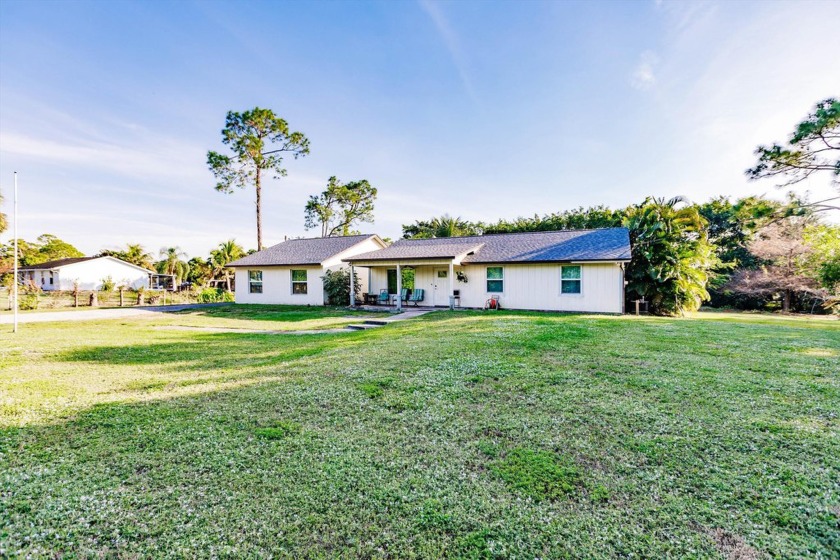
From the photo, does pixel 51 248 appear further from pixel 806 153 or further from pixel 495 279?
pixel 806 153

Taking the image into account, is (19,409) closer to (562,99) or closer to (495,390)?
(495,390)

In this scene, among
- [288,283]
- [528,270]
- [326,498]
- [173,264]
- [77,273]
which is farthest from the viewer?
[173,264]

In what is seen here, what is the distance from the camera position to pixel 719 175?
18.4m

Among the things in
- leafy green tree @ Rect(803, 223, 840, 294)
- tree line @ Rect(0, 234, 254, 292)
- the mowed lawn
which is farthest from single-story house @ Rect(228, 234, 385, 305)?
leafy green tree @ Rect(803, 223, 840, 294)

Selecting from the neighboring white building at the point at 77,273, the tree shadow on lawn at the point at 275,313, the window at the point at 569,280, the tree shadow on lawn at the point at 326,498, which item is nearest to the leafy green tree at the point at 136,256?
the neighboring white building at the point at 77,273

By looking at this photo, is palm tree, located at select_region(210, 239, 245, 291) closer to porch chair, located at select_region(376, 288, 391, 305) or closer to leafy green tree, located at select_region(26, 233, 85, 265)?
porch chair, located at select_region(376, 288, 391, 305)

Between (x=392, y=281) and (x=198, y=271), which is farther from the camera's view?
(x=198, y=271)

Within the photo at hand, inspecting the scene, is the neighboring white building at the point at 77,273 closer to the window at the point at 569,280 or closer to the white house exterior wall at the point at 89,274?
the white house exterior wall at the point at 89,274

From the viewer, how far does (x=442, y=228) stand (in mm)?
31391

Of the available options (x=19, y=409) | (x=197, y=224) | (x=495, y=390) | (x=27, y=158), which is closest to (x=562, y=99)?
(x=495, y=390)

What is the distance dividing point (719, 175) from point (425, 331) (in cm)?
1886

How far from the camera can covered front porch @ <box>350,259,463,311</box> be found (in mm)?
17125

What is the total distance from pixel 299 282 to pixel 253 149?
1579cm

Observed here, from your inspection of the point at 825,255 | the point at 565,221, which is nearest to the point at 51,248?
the point at 565,221
